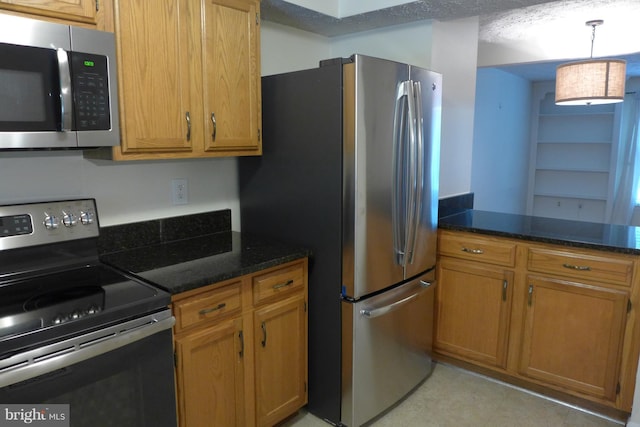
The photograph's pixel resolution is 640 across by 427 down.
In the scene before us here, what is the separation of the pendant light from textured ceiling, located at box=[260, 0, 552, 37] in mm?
845

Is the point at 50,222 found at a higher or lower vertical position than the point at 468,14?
lower

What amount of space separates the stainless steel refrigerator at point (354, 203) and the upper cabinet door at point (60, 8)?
856 mm

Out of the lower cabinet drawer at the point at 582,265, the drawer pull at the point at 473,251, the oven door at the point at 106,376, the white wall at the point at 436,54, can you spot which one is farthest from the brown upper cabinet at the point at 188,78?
the lower cabinet drawer at the point at 582,265

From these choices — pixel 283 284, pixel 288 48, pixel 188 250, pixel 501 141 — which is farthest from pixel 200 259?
pixel 501 141

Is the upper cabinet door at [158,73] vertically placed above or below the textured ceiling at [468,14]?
below

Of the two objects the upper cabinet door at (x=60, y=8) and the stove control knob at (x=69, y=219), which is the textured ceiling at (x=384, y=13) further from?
the stove control knob at (x=69, y=219)

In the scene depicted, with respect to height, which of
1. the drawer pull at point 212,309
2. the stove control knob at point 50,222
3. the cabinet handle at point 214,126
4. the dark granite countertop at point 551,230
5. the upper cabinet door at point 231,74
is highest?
the upper cabinet door at point 231,74

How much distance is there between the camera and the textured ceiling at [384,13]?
2.29m

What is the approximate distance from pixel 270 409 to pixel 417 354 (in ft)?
2.89

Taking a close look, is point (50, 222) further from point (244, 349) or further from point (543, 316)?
point (543, 316)

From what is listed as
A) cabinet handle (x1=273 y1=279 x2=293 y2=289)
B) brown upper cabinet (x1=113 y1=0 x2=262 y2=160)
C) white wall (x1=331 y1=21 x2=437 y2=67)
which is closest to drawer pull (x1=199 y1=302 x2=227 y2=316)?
cabinet handle (x1=273 y1=279 x2=293 y2=289)

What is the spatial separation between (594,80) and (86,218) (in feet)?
9.90

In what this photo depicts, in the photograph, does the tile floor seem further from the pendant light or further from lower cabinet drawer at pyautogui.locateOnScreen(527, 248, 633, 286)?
the pendant light

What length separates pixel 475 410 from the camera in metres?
2.36
